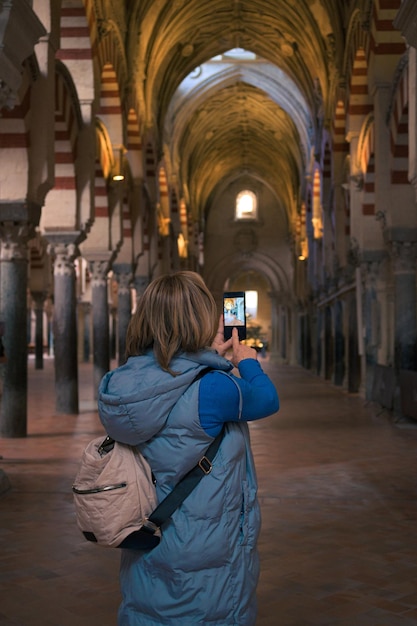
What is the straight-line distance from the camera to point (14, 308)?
8.63 metres

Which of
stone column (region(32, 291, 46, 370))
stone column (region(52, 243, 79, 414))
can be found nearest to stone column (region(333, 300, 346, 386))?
stone column (region(52, 243, 79, 414))

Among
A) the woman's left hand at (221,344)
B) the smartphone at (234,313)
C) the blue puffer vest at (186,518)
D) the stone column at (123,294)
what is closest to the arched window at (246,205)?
the stone column at (123,294)

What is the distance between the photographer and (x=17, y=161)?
8.41 m

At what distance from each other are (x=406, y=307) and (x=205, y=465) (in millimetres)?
9296

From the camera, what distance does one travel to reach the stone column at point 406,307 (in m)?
10.7

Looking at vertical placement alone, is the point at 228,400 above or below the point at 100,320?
below

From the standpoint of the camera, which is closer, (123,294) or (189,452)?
(189,452)

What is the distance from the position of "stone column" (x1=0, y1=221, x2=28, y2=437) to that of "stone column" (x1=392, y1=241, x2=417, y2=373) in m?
4.98

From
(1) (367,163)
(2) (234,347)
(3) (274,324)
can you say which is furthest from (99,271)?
(3) (274,324)

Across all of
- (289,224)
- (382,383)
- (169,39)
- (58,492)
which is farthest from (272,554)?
(289,224)

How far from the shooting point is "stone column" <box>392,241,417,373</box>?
35.2 ft

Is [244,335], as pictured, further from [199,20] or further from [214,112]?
[214,112]

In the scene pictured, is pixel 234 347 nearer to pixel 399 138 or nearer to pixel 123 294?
pixel 399 138

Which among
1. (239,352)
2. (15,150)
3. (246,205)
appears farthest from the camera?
(246,205)
